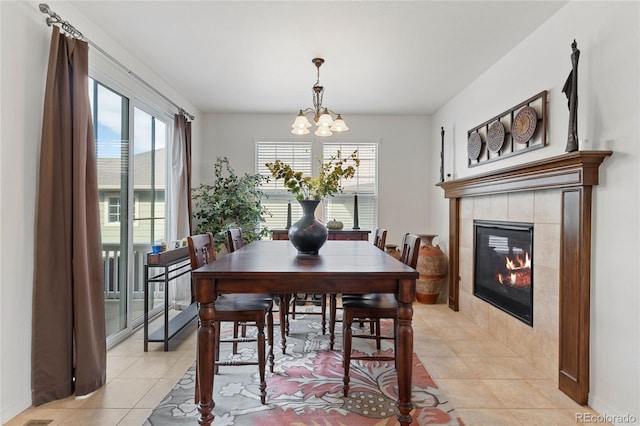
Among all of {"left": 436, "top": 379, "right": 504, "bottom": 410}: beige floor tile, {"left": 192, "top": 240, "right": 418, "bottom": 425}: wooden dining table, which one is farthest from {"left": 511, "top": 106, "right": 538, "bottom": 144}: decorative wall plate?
{"left": 436, "top": 379, "right": 504, "bottom": 410}: beige floor tile

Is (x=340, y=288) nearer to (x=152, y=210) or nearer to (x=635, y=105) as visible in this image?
(x=635, y=105)

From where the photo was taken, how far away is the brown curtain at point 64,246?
6.75ft

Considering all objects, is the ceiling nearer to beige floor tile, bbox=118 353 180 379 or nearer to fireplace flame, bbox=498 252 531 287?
fireplace flame, bbox=498 252 531 287

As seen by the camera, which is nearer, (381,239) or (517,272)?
(517,272)

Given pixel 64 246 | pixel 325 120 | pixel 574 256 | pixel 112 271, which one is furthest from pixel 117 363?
pixel 574 256

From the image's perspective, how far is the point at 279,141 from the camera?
16.9 feet

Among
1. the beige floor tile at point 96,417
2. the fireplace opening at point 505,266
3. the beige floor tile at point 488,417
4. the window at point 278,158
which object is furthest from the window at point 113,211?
the fireplace opening at point 505,266

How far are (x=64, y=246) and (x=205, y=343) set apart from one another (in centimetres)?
118

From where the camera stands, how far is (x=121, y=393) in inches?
87.4

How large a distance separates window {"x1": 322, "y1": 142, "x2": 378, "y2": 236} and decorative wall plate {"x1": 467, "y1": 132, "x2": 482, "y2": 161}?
5.24 ft

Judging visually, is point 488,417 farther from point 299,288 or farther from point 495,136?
point 495,136

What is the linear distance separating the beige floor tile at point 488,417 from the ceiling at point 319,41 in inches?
103

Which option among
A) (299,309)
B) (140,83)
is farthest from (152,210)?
(299,309)

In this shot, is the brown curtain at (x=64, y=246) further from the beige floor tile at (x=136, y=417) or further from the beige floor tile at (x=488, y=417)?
the beige floor tile at (x=488, y=417)
